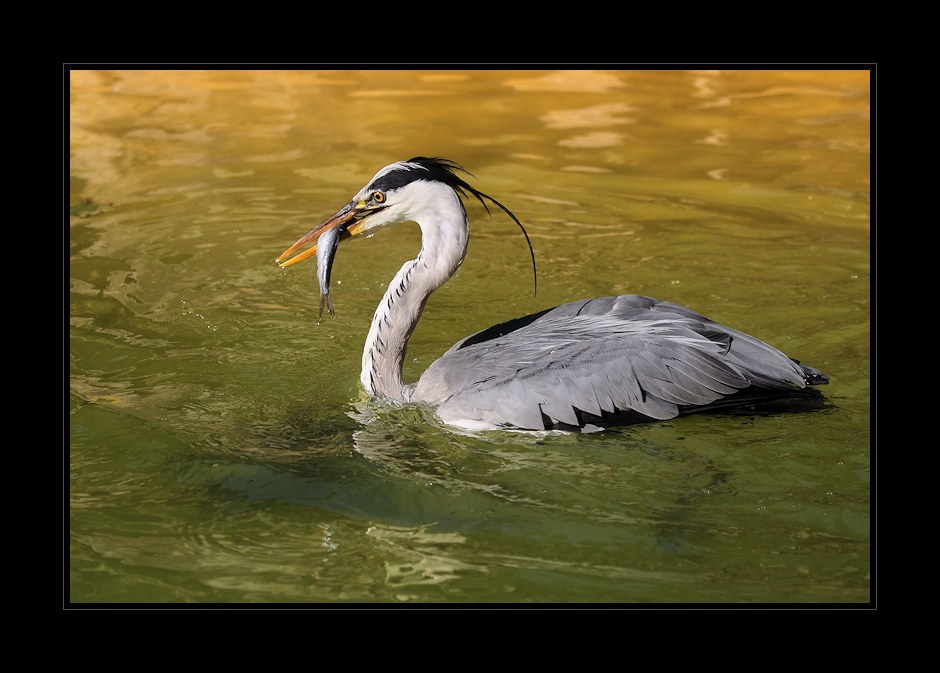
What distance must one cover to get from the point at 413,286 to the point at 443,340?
3.81 feet

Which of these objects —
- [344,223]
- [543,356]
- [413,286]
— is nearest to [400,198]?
[344,223]

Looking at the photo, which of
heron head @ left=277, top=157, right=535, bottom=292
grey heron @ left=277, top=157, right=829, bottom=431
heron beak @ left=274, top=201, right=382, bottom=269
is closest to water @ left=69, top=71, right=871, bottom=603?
grey heron @ left=277, top=157, right=829, bottom=431

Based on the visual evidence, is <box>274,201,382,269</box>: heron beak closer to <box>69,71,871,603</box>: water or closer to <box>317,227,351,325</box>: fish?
<box>317,227,351,325</box>: fish

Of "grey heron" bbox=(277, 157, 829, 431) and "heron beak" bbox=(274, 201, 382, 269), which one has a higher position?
"heron beak" bbox=(274, 201, 382, 269)

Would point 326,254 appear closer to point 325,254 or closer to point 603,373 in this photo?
point 325,254

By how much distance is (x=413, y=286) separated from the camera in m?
4.80

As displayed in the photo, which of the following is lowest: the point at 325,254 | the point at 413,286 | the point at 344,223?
the point at 413,286

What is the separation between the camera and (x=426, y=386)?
4762mm

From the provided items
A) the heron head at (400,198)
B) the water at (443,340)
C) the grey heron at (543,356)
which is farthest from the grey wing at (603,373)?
the heron head at (400,198)

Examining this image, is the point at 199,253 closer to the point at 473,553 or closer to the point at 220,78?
A: the point at 473,553

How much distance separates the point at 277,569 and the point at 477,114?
344 inches

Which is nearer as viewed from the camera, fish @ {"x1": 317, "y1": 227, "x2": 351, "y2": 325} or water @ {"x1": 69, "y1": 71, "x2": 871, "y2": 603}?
water @ {"x1": 69, "y1": 71, "x2": 871, "y2": 603}

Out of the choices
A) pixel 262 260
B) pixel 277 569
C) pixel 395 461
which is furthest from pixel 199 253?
pixel 277 569

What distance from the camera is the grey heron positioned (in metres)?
4.42
